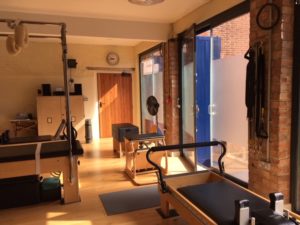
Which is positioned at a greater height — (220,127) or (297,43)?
(297,43)

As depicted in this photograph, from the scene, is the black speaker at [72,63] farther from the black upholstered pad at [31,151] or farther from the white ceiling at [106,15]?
the black upholstered pad at [31,151]

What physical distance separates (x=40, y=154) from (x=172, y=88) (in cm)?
246

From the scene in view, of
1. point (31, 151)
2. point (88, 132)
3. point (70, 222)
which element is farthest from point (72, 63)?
point (70, 222)

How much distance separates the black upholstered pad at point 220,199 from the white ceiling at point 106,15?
8.25ft

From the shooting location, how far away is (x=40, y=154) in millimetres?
2611

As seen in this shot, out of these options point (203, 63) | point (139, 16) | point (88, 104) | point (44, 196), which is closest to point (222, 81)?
point (203, 63)

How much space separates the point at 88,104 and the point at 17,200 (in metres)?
3.86

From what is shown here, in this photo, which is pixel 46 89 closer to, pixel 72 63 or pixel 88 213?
pixel 72 63

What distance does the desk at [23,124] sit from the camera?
18.5 ft

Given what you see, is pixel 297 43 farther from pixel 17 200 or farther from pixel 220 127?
pixel 17 200

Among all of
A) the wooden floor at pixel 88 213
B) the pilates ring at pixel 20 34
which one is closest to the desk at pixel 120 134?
the wooden floor at pixel 88 213

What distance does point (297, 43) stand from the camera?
218 cm

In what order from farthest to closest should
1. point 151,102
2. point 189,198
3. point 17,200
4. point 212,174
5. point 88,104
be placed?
point 88,104
point 151,102
point 17,200
point 212,174
point 189,198

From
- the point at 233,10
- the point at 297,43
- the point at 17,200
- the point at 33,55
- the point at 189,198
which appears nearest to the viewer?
the point at 189,198
